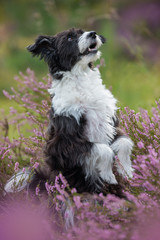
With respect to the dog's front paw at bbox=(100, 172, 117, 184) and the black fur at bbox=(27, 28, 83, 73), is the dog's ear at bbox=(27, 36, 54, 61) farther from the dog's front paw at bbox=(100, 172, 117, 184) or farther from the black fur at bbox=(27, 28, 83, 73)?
the dog's front paw at bbox=(100, 172, 117, 184)

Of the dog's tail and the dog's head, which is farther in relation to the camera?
the dog's tail

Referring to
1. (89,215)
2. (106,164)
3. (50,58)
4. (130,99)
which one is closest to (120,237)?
(89,215)

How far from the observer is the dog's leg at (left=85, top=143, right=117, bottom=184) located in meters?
2.78

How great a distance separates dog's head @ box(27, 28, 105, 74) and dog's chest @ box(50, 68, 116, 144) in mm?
137

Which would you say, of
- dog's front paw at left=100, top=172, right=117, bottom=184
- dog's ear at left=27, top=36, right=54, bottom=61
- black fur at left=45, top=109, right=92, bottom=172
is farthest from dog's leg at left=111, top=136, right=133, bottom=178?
dog's ear at left=27, top=36, right=54, bottom=61

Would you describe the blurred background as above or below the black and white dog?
above

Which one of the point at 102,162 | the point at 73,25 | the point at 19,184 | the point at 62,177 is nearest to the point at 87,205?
the point at 62,177

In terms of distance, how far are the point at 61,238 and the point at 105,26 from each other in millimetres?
8896

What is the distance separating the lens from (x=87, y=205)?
2309 mm

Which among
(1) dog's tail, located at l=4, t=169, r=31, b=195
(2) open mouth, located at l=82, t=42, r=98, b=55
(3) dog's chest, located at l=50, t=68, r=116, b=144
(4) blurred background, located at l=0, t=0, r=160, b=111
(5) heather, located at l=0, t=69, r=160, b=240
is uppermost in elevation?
(4) blurred background, located at l=0, t=0, r=160, b=111

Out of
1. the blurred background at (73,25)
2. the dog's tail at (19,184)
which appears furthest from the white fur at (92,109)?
the blurred background at (73,25)

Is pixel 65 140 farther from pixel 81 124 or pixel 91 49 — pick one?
pixel 91 49

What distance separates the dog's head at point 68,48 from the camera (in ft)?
9.71

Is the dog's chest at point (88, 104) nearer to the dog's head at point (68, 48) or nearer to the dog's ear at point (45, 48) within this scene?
the dog's head at point (68, 48)
